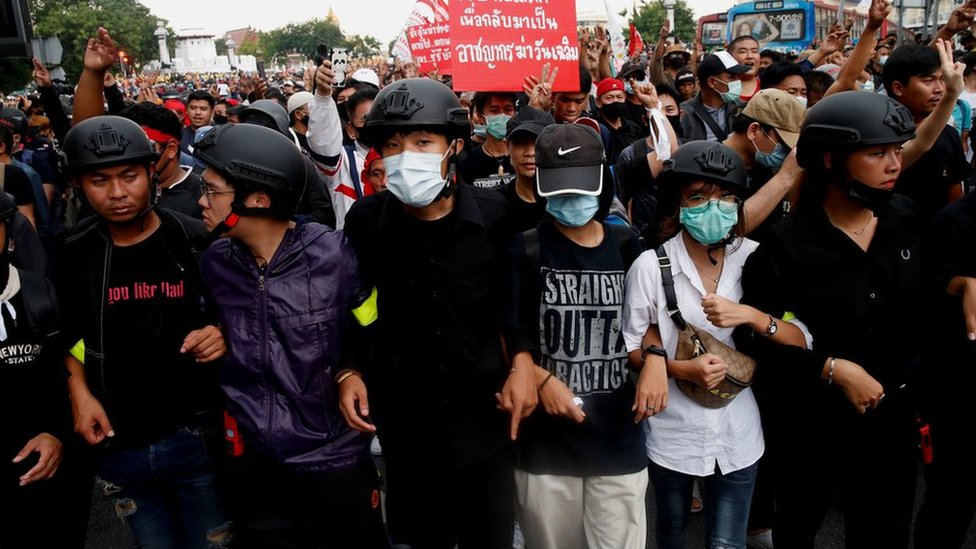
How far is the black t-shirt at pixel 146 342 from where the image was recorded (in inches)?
117

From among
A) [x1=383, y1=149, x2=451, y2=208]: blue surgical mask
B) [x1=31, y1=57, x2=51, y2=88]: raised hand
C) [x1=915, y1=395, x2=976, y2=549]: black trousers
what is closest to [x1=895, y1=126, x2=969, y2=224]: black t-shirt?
[x1=915, y1=395, x2=976, y2=549]: black trousers

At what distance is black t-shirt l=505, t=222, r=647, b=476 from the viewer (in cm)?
289

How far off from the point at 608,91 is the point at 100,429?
459 cm

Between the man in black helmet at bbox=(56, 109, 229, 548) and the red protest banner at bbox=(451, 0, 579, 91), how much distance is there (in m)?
3.16

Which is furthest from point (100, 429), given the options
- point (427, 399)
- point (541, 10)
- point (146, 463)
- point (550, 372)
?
point (541, 10)

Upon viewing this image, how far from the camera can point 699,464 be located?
9.56 ft

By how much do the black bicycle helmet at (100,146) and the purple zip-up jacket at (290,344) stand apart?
1.98 ft

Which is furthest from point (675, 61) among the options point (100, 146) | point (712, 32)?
point (712, 32)

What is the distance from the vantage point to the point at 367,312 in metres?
2.89

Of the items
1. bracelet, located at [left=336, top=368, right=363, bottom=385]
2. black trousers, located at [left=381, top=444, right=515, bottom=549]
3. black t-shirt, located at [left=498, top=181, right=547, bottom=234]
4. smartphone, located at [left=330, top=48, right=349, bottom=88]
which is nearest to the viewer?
bracelet, located at [left=336, top=368, right=363, bottom=385]

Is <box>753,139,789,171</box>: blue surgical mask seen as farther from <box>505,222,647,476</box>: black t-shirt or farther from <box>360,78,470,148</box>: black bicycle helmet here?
<box>360,78,470,148</box>: black bicycle helmet

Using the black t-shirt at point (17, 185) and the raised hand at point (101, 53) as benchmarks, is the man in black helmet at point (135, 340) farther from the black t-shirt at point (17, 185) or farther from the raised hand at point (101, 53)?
the black t-shirt at point (17, 185)

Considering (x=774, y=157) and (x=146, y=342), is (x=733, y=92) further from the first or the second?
(x=146, y=342)

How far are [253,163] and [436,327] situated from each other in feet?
2.99
